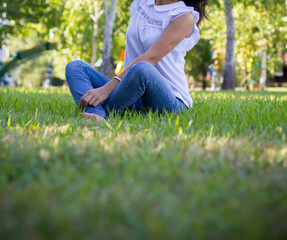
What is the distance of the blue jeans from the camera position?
247 centimetres

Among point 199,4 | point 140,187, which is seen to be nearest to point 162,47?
point 199,4

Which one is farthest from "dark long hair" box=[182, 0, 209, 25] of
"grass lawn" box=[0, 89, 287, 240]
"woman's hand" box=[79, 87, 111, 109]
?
"grass lawn" box=[0, 89, 287, 240]

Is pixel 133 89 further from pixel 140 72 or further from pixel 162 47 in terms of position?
pixel 162 47

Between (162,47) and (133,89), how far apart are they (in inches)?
16.5

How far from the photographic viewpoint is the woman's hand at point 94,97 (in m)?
2.52

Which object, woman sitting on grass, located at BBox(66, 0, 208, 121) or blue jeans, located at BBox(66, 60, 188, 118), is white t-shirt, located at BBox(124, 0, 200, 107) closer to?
woman sitting on grass, located at BBox(66, 0, 208, 121)

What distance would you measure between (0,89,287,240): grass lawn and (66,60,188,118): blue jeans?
780mm

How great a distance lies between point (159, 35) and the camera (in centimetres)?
279

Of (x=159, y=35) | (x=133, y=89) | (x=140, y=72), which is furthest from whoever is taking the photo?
(x=159, y=35)

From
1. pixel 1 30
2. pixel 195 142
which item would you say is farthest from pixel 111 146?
pixel 1 30

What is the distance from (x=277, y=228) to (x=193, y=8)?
229 centimetres

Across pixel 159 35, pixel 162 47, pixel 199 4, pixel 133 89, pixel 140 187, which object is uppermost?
pixel 199 4

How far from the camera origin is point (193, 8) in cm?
276

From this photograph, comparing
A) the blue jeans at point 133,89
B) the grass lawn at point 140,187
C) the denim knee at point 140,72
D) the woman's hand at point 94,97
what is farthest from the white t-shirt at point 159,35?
the grass lawn at point 140,187
